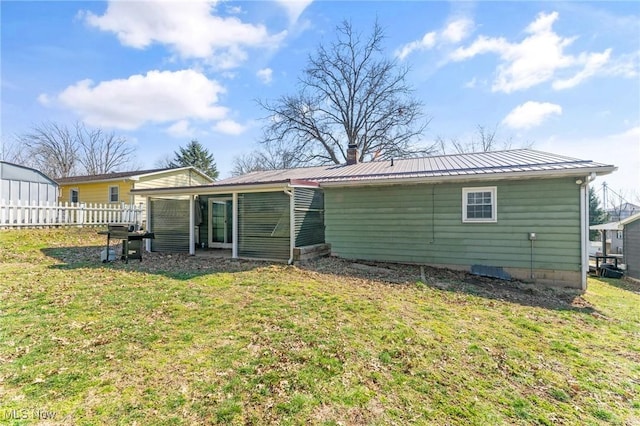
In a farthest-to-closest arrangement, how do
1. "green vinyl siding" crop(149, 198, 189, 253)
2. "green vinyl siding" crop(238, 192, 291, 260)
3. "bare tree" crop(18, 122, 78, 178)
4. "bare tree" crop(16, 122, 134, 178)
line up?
"bare tree" crop(16, 122, 134, 178), "bare tree" crop(18, 122, 78, 178), "green vinyl siding" crop(149, 198, 189, 253), "green vinyl siding" crop(238, 192, 291, 260)

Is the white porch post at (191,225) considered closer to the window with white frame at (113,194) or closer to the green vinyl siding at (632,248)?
the window with white frame at (113,194)

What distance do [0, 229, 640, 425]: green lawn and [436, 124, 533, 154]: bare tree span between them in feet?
82.0

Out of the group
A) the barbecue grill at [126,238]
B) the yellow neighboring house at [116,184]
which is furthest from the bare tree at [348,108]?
the barbecue grill at [126,238]

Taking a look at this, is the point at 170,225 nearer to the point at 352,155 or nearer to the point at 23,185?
the point at 352,155

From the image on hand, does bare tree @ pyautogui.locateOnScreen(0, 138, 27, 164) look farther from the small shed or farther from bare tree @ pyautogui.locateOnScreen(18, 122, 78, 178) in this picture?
the small shed

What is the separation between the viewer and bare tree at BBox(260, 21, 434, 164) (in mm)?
24875

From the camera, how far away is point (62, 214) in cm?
1358

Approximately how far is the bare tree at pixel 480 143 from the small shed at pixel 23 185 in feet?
91.3

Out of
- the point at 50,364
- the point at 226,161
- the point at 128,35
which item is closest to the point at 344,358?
the point at 50,364

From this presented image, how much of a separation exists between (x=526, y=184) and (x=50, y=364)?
956cm

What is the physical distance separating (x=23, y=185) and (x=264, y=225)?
48.2 ft

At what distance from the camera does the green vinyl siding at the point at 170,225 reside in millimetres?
10820

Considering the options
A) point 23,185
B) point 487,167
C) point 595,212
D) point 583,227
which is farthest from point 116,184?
point 595,212

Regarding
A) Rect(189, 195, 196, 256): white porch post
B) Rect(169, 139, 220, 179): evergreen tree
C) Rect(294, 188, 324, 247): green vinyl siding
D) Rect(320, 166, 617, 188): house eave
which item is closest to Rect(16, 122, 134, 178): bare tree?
Rect(169, 139, 220, 179): evergreen tree
